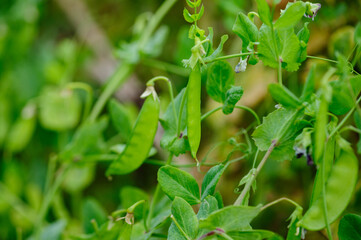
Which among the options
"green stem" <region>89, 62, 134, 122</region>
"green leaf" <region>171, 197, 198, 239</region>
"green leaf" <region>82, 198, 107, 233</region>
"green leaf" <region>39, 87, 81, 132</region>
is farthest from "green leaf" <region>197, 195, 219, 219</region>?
"green leaf" <region>39, 87, 81, 132</region>

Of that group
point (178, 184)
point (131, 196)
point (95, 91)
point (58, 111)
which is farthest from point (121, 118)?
point (95, 91)

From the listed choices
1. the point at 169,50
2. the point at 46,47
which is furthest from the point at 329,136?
the point at 46,47

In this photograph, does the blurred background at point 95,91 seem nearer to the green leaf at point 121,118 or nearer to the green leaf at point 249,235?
the green leaf at point 121,118

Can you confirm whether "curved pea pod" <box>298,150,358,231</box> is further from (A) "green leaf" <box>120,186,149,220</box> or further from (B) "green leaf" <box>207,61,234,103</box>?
(A) "green leaf" <box>120,186,149,220</box>

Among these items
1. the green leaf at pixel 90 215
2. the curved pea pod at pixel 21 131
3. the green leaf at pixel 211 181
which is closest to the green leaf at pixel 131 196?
the green leaf at pixel 90 215

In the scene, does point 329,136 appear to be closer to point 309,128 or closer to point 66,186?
point 309,128

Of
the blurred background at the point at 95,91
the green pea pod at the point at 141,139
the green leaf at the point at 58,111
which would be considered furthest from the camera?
the green leaf at the point at 58,111
